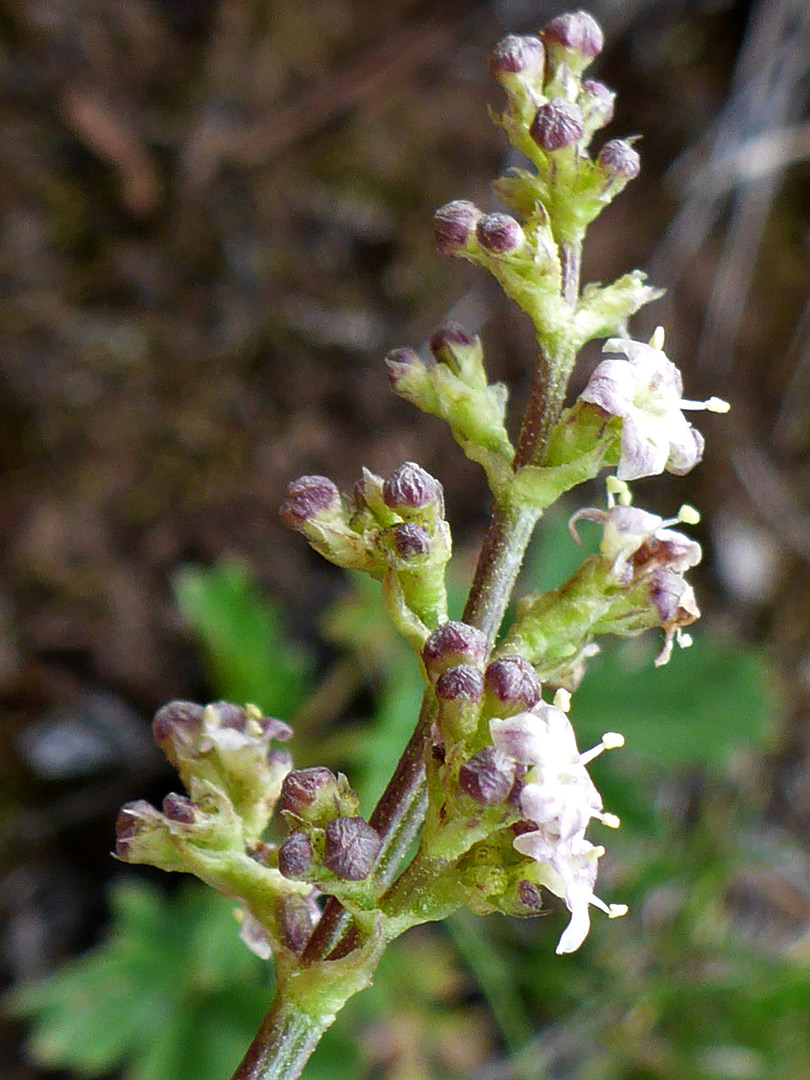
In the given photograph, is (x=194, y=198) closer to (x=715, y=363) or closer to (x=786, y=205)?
(x=715, y=363)

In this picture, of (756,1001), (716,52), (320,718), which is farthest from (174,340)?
(756,1001)

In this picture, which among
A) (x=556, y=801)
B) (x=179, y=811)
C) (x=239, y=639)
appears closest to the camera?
(x=556, y=801)

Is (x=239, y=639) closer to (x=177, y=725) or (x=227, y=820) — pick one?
(x=177, y=725)

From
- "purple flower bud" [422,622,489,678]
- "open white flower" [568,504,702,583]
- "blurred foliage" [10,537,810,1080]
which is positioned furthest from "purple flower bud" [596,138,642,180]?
"blurred foliage" [10,537,810,1080]

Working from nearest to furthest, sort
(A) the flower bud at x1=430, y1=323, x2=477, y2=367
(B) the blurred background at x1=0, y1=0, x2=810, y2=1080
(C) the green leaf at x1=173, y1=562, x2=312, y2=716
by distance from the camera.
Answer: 1. (A) the flower bud at x1=430, y1=323, x2=477, y2=367
2. (C) the green leaf at x1=173, y1=562, x2=312, y2=716
3. (B) the blurred background at x1=0, y1=0, x2=810, y2=1080

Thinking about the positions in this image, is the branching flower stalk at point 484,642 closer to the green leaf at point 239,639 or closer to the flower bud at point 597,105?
→ the flower bud at point 597,105

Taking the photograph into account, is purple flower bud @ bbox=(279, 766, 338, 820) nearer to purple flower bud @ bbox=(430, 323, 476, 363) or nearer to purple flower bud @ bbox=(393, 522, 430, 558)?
purple flower bud @ bbox=(393, 522, 430, 558)

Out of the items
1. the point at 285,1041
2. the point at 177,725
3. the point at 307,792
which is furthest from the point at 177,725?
the point at 285,1041
